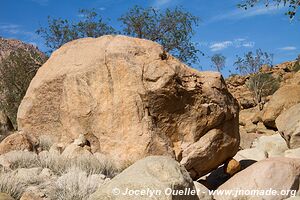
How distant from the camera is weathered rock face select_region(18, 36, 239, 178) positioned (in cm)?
923

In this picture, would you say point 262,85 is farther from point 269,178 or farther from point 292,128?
point 269,178

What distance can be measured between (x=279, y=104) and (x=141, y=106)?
16198mm

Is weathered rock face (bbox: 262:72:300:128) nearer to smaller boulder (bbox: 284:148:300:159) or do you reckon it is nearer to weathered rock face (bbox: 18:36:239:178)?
smaller boulder (bbox: 284:148:300:159)

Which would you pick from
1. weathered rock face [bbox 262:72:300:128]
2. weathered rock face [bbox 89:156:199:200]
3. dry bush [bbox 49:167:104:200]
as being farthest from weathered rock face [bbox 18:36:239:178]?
weathered rock face [bbox 262:72:300:128]

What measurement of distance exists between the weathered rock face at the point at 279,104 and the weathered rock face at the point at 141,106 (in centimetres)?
1386

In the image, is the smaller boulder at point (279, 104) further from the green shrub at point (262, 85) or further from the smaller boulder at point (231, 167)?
the green shrub at point (262, 85)

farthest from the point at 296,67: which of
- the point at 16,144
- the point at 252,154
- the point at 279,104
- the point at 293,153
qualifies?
the point at 16,144

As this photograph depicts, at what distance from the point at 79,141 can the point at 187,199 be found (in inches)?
180

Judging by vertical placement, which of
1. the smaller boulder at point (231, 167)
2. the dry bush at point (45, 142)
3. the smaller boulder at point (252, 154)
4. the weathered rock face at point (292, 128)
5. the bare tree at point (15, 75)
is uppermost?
the bare tree at point (15, 75)

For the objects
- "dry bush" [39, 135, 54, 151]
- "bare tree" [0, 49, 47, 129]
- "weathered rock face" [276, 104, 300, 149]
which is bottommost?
"weathered rock face" [276, 104, 300, 149]

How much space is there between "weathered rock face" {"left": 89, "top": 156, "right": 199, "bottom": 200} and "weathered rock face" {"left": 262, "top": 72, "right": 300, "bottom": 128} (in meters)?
18.8

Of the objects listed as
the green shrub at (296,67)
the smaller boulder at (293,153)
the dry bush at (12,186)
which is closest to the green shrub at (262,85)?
the green shrub at (296,67)

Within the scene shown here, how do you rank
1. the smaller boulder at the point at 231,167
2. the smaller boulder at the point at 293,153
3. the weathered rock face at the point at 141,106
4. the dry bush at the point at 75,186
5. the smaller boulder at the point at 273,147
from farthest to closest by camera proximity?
the smaller boulder at the point at 273,147, the smaller boulder at the point at 293,153, the smaller boulder at the point at 231,167, the weathered rock face at the point at 141,106, the dry bush at the point at 75,186

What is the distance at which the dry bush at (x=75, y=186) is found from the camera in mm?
6600
